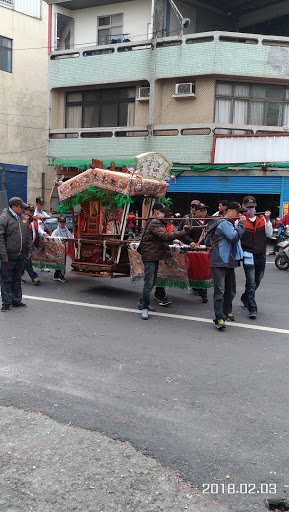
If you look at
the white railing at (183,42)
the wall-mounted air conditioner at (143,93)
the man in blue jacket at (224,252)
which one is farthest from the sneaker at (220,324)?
the wall-mounted air conditioner at (143,93)

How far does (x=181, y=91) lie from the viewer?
2066 cm

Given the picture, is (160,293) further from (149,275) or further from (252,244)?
(252,244)

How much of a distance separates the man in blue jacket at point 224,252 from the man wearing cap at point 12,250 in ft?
10.6

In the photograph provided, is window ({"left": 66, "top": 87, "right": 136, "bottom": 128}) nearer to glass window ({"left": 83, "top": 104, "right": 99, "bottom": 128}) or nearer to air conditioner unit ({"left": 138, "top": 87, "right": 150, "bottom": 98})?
glass window ({"left": 83, "top": 104, "right": 99, "bottom": 128})

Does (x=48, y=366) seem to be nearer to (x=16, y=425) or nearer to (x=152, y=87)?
(x=16, y=425)

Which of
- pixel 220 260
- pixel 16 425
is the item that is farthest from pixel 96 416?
pixel 220 260

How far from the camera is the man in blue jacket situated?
22.9ft

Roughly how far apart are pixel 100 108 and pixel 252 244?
17297mm

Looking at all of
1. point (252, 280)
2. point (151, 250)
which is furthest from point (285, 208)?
point (151, 250)

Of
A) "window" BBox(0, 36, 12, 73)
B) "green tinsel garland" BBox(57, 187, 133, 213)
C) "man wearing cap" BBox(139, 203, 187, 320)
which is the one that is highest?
"window" BBox(0, 36, 12, 73)

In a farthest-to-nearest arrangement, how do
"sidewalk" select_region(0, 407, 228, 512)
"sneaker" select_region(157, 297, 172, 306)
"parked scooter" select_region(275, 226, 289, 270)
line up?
"parked scooter" select_region(275, 226, 289, 270) → "sneaker" select_region(157, 297, 172, 306) → "sidewalk" select_region(0, 407, 228, 512)

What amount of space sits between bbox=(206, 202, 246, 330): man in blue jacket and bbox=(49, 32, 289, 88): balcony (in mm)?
14574

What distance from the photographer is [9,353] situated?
581cm

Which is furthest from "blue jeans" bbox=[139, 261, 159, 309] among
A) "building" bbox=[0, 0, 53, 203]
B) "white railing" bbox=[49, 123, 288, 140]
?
"building" bbox=[0, 0, 53, 203]
